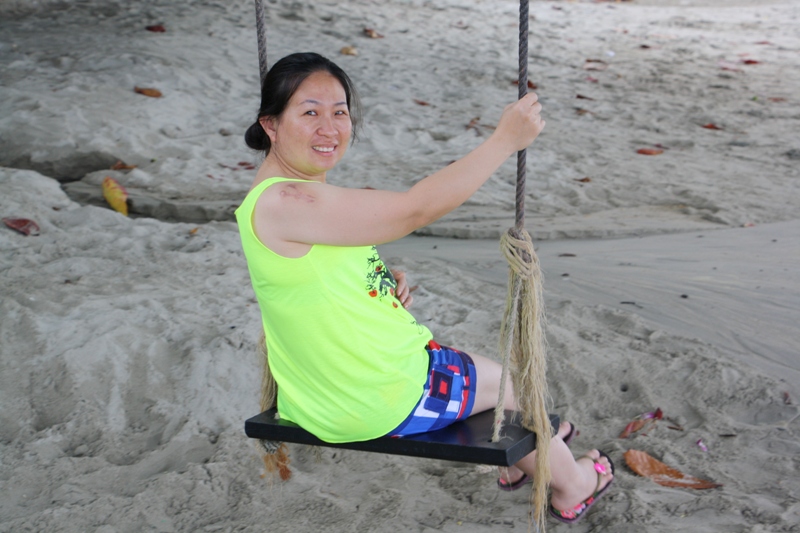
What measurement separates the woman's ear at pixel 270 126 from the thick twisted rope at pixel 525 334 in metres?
0.55

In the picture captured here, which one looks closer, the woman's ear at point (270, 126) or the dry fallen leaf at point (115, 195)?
the woman's ear at point (270, 126)

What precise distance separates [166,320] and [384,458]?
109 cm

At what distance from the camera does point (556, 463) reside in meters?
1.88

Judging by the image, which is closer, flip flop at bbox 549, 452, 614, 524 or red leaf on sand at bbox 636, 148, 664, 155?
flip flop at bbox 549, 452, 614, 524

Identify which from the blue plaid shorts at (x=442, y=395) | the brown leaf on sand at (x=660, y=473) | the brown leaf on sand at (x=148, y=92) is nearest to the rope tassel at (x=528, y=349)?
the blue plaid shorts at (x=442, y=395)

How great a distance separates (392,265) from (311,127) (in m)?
2.13

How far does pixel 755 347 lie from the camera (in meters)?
2.95

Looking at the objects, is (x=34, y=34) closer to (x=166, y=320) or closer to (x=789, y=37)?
(x=166, y=320)

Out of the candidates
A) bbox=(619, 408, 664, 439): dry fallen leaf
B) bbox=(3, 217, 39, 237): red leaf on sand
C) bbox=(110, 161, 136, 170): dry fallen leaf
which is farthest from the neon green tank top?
bbox=(110, 161, 136, 170): dry fallen leaf

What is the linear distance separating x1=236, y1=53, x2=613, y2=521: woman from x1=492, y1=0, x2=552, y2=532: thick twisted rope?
0.29ft

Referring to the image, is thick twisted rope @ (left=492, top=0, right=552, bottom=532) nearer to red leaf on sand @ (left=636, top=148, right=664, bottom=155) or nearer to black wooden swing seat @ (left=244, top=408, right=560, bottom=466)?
black wooden swing seat @ (left=244, top=408, right=560, bottom=466)

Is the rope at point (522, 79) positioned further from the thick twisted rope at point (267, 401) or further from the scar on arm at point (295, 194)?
the thick twisted rope at point (267, 401)

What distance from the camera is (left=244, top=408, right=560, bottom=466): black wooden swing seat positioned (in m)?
1.63

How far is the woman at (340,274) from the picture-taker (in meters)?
1.49
